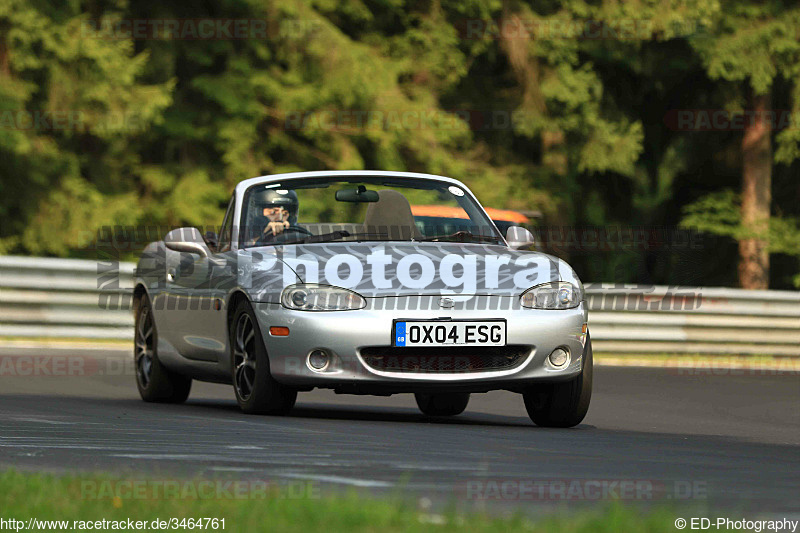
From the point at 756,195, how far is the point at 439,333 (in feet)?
82.7

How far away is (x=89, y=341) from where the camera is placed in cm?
1823

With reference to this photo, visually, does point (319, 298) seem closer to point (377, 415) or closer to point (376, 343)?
point (376, 343)

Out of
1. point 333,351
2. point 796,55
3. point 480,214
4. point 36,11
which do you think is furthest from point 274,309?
point 796,55

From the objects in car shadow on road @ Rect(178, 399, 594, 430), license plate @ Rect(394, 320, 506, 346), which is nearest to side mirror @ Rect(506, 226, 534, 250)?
car shadow on road @ Rect(178, 399, 594, 430)

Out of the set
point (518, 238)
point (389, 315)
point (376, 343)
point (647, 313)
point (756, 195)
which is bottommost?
point (756, 195)

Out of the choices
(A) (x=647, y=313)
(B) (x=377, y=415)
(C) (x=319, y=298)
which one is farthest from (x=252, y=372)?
(A) (x=647, y=313)

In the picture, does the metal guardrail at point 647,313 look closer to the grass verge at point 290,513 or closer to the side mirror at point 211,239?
the side mirror at point 211,239

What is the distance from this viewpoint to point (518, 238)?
10422 millimetres

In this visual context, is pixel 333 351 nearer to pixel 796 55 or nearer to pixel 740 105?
pixel 796 55

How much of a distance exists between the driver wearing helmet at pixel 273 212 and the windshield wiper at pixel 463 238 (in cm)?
90

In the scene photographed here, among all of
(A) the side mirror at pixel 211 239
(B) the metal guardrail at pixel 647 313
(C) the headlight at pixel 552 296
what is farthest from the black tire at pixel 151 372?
(B) the metal guardrail at pixel 647 313

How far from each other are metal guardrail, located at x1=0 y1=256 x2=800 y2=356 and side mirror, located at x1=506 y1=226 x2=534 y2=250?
8.64 metres

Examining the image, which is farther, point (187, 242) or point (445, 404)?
point (445, 404)

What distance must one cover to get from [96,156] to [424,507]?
24.9m
